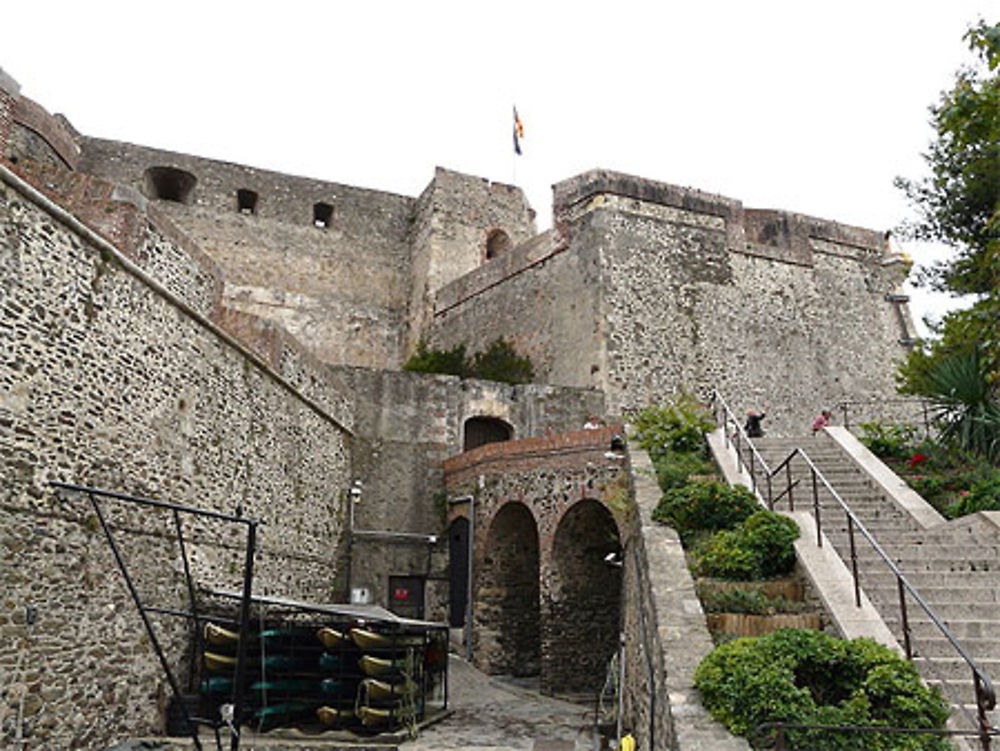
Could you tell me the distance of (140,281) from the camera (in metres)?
9.58

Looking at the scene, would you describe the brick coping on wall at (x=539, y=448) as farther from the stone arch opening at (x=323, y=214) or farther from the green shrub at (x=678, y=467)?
the stone arch opening at (x=323, y=214)

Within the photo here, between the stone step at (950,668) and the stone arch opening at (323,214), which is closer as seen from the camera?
the stone step at (950,668)

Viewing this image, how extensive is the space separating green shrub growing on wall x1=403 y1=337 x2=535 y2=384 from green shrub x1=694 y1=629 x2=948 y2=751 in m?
15.3

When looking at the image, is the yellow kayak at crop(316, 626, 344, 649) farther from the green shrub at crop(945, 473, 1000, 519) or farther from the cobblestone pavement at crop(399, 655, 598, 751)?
the green shrub at crop(945, 473, 1000, 519)

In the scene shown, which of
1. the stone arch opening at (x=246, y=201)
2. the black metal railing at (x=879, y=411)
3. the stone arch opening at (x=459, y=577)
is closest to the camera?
the stone arch opening at (x=459, y=577)

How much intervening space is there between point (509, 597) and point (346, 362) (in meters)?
12.9

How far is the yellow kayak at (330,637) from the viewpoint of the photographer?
10.4 metres

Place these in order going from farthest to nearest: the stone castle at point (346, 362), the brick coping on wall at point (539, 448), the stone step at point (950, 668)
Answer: the brick coping on wall at point (539, 448)
the stone castle at point (346, 362)
the stone step at point (950, 668)

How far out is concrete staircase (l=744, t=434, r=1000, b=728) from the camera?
6070 millimetres

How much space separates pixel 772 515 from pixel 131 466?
295 inches

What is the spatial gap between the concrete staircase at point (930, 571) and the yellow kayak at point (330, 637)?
6187 mm

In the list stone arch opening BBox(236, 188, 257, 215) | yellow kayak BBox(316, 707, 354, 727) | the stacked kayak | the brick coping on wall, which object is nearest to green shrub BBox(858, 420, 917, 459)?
the brick coping on wall

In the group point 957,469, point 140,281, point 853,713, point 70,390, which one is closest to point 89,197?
point 140,281

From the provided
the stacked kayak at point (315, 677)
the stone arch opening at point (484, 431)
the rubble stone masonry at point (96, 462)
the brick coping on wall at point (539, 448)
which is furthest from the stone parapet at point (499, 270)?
the stacked kayak at point (315, 677)
